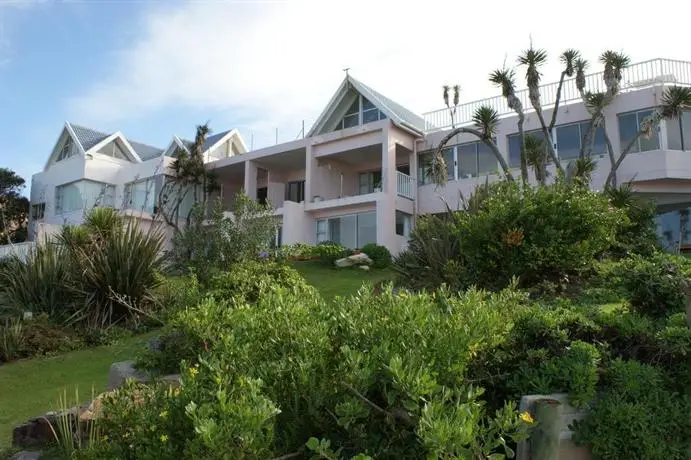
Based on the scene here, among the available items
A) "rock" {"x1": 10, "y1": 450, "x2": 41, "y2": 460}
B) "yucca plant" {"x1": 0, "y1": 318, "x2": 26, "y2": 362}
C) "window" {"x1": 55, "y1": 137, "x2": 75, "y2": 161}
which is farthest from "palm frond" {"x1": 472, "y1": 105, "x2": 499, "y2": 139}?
"window" {"x1": 55, "y1": 137, "x2": 75, "y2": 161}

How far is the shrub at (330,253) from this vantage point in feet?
69.2

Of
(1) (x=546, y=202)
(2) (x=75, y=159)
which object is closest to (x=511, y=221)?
(1) (x=546, y=202)

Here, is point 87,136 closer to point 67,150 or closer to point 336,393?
point 67,150

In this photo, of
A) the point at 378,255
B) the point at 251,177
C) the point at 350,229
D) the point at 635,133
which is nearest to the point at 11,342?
the point at 378,255

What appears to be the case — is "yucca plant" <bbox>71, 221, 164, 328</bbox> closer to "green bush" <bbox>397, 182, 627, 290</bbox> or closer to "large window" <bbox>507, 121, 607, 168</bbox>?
"green bush" <bbox>397, 182, 627, 290</bbox>

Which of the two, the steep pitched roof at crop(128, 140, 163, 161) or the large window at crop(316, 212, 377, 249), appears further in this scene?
the steep pitched roof at crop(128, 140, 163, 161)

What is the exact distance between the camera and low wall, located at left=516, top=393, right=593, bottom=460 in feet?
11.8

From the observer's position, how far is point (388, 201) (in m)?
23.5

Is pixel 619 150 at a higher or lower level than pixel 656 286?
higher

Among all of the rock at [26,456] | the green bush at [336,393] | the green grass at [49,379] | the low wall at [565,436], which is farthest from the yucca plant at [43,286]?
the low wall at [565,436]

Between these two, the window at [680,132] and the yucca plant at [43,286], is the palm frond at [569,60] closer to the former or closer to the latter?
the window at [680,132]

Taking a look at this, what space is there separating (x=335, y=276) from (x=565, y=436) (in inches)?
573

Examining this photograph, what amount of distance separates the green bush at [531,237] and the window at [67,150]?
32.8 meters

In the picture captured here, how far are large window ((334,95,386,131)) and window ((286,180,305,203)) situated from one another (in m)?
3.94
